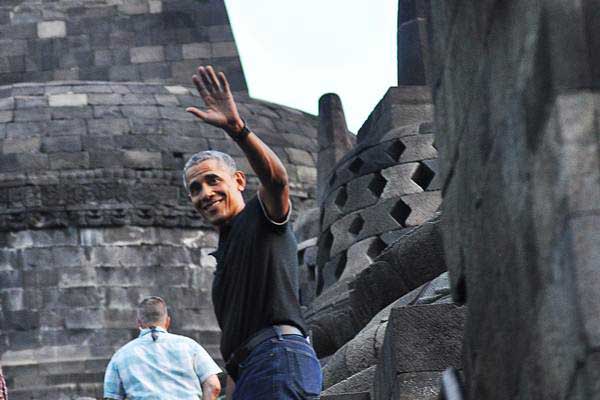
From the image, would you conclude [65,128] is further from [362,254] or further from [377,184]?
[362,254]

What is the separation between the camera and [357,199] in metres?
13.8

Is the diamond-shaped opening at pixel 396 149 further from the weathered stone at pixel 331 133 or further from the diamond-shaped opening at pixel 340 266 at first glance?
the weathered stone at pixel 331 133

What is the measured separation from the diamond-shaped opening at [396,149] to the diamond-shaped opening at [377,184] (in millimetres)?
153

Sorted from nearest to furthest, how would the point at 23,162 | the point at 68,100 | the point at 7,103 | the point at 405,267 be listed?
the point at 405,267 < the point at 23,162 < the point at 7,103 < the point at 68,100

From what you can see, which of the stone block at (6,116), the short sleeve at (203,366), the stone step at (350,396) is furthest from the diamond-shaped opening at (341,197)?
the stone block at (6,116)

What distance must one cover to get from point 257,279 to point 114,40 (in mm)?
22058

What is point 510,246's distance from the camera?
165 inches

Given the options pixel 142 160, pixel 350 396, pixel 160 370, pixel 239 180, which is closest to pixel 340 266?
pixel 160 370

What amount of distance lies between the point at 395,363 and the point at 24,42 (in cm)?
2151

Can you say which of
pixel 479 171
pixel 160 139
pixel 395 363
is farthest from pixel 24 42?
pixel 479 171

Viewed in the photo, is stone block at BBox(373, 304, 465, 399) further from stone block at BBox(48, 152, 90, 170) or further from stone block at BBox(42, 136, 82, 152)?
stone block at BBox(42, 136, 82, 152)

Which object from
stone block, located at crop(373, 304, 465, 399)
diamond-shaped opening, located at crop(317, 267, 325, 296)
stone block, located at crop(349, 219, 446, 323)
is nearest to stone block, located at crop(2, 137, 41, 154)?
diamond-shaped opening, located at crop(317, 267, 325, 296)

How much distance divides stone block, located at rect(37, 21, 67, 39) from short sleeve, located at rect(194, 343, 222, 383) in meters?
19.0

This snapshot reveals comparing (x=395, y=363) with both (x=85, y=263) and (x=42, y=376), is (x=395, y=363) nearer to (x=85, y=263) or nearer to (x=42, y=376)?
(x=42, y=376)
